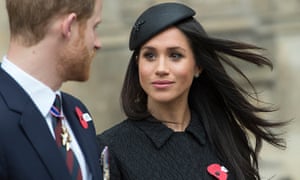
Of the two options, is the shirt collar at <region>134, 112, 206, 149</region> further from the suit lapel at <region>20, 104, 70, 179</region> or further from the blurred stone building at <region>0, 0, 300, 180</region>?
the blurred stone building at <region>0, 0, 300, 180</region>

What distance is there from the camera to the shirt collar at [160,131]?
11.3ft

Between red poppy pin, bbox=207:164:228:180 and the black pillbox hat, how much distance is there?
→ 527mm

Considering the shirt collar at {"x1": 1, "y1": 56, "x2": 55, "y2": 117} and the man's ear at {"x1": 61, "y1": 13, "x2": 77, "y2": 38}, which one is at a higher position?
the man's ear at {"x1": 61, "y1": 13, "x2": 77, "y2": 38}

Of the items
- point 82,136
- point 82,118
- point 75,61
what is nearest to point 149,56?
point 82,118

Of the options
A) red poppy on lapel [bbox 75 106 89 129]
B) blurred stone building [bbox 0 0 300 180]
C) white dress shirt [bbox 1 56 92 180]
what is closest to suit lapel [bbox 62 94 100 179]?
red poppy on lapel [bbox 75 106 89 129]

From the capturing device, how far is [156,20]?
3.43 m

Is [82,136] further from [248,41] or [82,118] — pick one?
[248,41]

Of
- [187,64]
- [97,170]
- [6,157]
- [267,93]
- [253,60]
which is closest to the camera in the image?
[6,157]

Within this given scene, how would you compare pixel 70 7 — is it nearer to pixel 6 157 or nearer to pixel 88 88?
pixel 6 157

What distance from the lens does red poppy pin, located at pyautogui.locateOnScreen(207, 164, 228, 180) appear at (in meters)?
3.41

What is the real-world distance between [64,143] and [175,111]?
2.76ft

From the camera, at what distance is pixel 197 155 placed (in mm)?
3477

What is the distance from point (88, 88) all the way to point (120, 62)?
0.36m

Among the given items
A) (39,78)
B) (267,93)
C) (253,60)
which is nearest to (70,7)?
(39,78)
